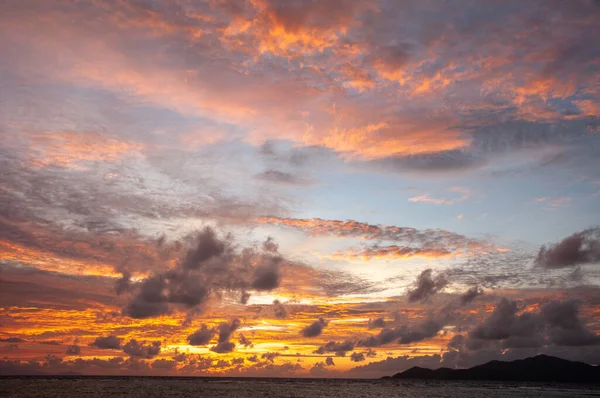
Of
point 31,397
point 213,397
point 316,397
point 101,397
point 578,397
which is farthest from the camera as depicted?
point 578,397

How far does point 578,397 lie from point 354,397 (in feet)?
293

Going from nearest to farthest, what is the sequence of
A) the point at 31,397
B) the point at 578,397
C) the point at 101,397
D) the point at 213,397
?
the point at 31,397 < the point at 101,397 < the point at 213,397 < the point at 578,397

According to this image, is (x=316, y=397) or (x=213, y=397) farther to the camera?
(x=316, y=397)

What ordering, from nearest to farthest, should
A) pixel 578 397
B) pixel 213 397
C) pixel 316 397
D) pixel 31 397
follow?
pixel 31 397 < pixel 213 397 < pixel 316 397 < pixel 578 397

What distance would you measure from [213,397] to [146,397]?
22143 mm

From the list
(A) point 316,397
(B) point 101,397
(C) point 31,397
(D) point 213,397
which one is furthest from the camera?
(A) point 316,397

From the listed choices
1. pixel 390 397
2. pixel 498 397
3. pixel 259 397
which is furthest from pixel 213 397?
pixel 498 397

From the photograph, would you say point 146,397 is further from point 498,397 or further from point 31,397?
point 498,397

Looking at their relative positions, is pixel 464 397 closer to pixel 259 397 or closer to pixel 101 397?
pixel 259 397

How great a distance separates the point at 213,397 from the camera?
15125cm

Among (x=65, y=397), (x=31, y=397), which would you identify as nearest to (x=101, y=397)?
(x=65, y=397)

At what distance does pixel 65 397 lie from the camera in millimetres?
133875

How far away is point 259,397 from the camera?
154750 millimetres

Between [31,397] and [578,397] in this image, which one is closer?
[31,397]
